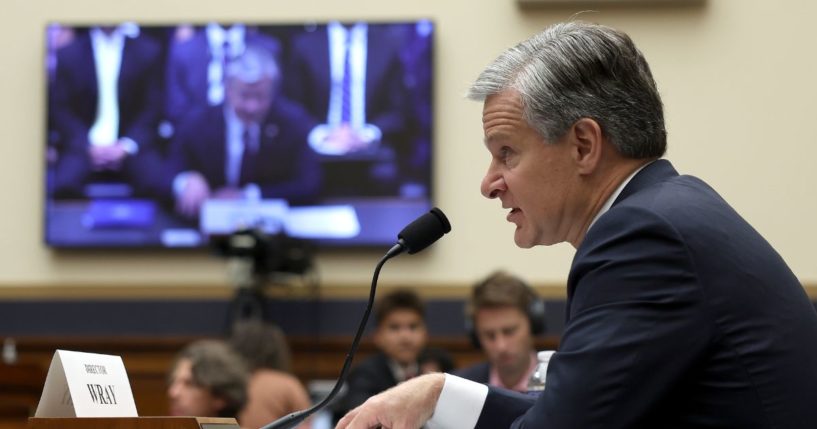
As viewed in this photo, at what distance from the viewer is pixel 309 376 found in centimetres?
697

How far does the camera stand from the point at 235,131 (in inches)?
278

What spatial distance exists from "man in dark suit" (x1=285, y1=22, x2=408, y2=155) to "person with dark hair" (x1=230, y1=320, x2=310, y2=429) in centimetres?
158

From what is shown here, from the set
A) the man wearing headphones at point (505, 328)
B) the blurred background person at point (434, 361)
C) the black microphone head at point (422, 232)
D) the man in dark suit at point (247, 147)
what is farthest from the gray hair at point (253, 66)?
the black microphone head at point (422, 232)

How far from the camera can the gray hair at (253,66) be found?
7047 millimetres

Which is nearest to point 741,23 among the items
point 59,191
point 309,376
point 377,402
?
point 309,376

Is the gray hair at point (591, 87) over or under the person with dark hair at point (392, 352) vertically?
over

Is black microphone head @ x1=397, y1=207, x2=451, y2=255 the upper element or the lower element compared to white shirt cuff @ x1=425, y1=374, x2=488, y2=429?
upper

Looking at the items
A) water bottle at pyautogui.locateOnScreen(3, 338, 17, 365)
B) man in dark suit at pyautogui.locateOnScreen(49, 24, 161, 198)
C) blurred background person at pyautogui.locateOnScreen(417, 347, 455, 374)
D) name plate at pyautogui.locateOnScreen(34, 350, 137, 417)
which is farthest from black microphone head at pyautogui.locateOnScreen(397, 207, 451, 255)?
water bottle at pyautogui.locateOnScreen(3, 338, 17, 365)

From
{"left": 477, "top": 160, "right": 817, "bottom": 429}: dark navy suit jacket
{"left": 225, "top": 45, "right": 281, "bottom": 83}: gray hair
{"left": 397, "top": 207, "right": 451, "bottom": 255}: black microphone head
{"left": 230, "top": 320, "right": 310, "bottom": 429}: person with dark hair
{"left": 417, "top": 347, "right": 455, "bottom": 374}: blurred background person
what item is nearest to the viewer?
{"left": 477, "top": 160, "right": 817, "bottom": 429}: dark navy suit jacket

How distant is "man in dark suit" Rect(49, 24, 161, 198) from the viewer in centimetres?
712

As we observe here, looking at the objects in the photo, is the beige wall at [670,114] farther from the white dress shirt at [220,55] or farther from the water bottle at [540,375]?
the water bottle at [540,375]

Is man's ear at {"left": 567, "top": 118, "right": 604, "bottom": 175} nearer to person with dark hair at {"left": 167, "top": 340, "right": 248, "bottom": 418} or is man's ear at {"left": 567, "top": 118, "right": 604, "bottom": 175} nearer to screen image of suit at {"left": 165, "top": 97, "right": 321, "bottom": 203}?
person with dark hair at {"left": 167, "top": 340, "right": 248, "bottom": 418}

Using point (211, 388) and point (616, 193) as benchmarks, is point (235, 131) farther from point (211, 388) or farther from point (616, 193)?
point (616, 193)

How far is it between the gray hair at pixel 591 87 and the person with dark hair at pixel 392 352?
10.7 feet
